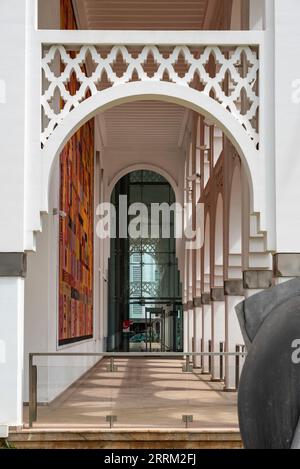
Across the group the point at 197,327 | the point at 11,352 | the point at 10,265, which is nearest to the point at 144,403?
the point at 11,352

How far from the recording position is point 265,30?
1056cm

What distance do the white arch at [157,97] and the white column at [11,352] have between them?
1062mm

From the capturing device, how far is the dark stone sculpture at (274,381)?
9.65 feet

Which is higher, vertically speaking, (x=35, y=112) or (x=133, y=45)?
(x=133, y=45)

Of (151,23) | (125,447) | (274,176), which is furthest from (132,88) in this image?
(151,23)

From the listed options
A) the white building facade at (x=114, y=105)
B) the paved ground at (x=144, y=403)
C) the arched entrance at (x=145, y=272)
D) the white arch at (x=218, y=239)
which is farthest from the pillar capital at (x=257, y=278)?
the arched entrance at (x=145, y=272)

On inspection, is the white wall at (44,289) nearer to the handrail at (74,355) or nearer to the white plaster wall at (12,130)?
the handrail at (74,355)

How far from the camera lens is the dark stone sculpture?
2.94 meters

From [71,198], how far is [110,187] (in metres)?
16.6

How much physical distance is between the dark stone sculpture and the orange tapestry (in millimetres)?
12352

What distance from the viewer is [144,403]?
34.1 feet

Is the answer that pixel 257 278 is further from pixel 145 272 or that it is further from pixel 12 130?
pixel 145 272

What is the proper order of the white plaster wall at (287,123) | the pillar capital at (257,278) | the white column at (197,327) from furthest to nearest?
the white column at (197,327)
the pillar capital at (257,278)
the white plaster wall at (287,123)
